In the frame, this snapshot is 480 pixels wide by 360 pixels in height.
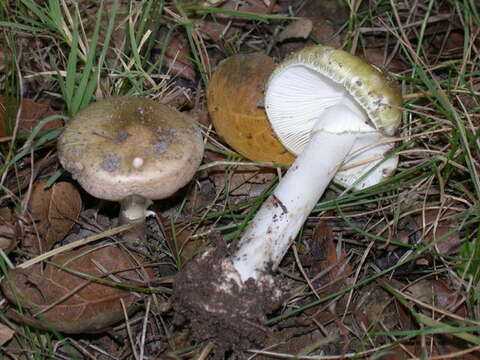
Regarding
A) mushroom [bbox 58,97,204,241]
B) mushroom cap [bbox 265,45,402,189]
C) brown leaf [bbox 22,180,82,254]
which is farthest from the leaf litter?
mushroom [bbox 58,97,204,241]

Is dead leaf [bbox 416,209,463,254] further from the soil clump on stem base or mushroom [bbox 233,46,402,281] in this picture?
the soil clump on stem base

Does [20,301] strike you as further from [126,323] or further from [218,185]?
[218,185]

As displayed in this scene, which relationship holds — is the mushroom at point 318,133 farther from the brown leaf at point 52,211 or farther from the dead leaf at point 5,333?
the dead leaf at point 5,333

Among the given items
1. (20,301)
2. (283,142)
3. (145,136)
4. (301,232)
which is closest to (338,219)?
(301,232)

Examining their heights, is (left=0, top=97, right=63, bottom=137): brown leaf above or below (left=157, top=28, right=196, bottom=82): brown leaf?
below

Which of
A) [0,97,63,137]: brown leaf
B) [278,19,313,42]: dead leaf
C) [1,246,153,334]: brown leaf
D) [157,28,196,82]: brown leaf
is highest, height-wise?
[278,19,313,42]: dead leaf
